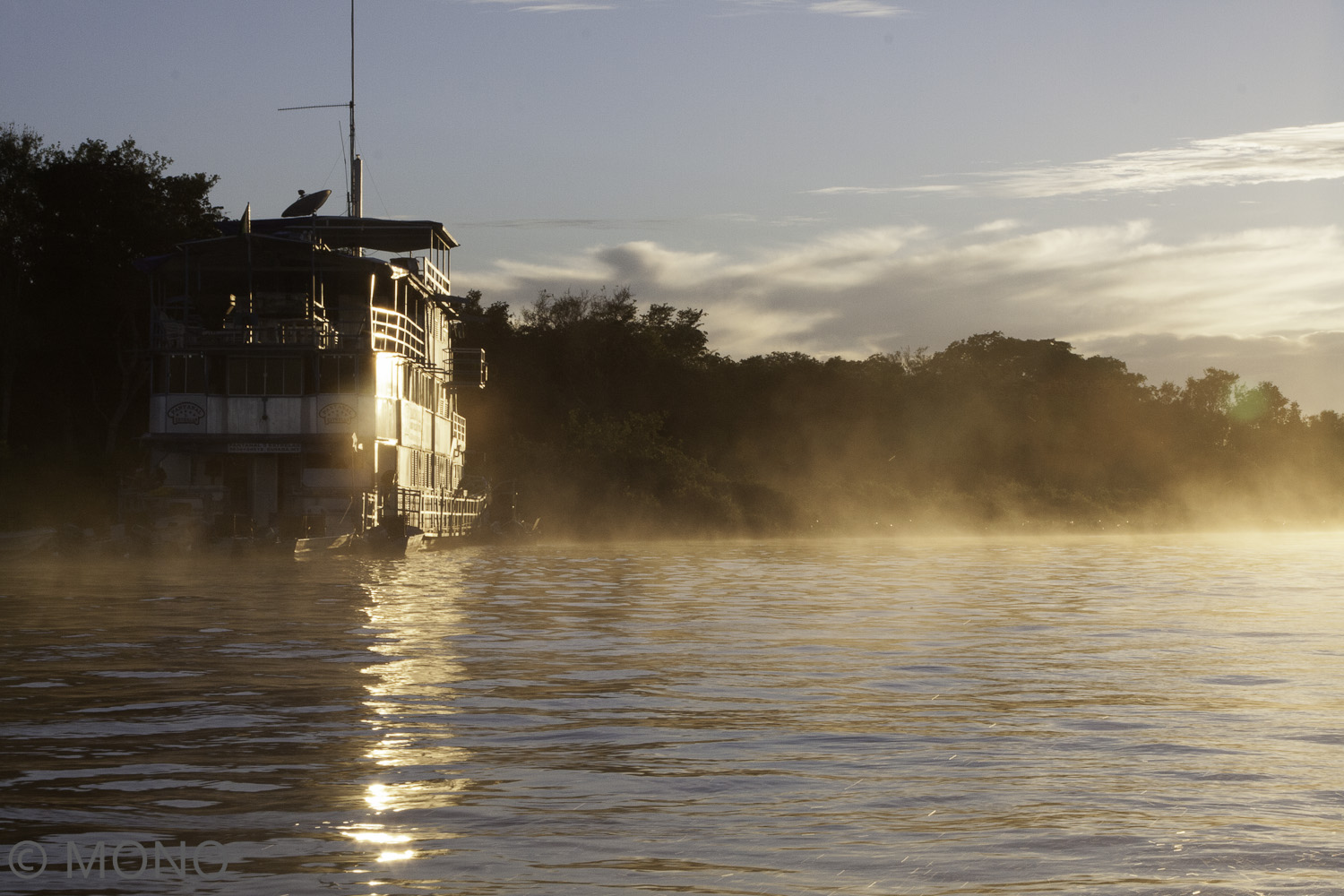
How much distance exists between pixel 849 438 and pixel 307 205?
4594 cm

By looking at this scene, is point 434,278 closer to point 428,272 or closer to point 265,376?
point 428,272

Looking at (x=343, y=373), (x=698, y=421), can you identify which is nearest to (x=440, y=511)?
(x=343, y=373)

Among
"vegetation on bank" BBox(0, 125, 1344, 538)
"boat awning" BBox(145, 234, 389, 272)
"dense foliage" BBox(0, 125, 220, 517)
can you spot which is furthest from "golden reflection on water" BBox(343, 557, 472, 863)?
"dense foliage" BBox(0, 125, 220, 517)

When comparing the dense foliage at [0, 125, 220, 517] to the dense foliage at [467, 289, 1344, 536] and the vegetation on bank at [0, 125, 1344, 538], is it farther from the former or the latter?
the dense foliage at [467, 289, 1344, 536]

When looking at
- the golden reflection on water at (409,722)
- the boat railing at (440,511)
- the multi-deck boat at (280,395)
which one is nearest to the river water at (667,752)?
the golden reflection on water at (409,722)

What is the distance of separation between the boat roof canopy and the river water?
29959 mm

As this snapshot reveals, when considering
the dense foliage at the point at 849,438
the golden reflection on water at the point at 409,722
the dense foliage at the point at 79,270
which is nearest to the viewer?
the golden reflection on water at the point at 409,722

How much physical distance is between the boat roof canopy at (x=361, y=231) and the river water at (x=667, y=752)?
30.0 metres

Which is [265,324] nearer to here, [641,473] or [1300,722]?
[641,473]

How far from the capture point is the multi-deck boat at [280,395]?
133 feet

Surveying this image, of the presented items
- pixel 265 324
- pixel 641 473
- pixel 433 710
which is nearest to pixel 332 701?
pixel 433 710

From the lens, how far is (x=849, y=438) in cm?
8619

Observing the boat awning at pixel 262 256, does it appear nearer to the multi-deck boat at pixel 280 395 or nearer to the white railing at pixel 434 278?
the multi-deck boat at pixel 280 395

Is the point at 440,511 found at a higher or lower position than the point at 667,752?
higher
